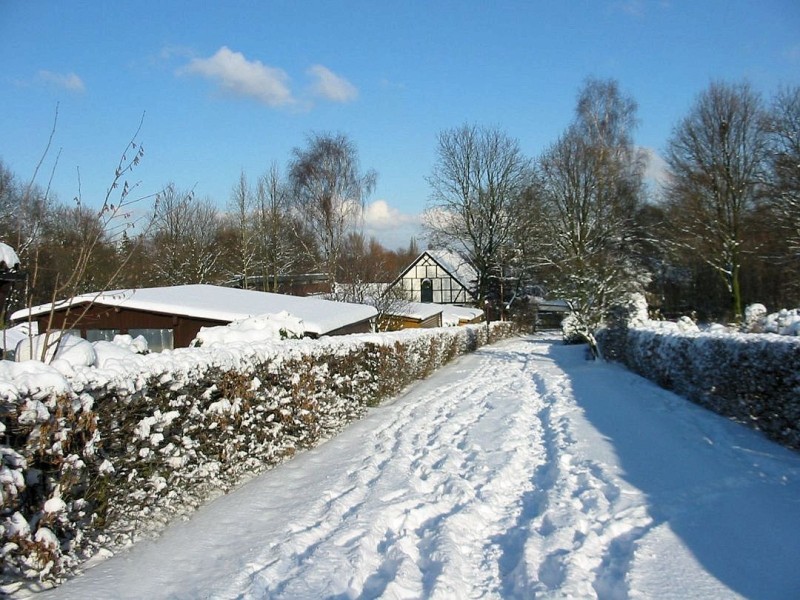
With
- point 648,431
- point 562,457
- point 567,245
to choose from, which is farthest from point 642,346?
point 567,245

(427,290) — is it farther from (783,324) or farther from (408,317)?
(783,324)

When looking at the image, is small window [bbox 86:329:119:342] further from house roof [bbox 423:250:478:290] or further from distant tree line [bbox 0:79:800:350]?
house roof [bbox 423:250:478:290]

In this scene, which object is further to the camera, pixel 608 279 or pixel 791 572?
pixel 608 279

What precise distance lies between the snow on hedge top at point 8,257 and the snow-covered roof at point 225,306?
23.3 feet

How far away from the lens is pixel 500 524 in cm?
531

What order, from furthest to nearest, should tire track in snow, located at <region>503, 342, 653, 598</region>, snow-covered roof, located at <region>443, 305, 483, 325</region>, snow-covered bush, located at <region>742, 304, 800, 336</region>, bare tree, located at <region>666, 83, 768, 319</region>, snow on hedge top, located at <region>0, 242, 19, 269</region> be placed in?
snow-covered roof, located at <region>443, 305, 483, 325</region>
bare tree, located at <region>666, 83, 768, 319</region>
snow-covered bush, located at <region>742, 304, 800, 336</region>
snow on hedge top, located at <region>0, 242, 19, 269</region>
tire track in snow, located at <region>503, 342, 653, 598</region>

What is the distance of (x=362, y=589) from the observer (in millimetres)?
4078

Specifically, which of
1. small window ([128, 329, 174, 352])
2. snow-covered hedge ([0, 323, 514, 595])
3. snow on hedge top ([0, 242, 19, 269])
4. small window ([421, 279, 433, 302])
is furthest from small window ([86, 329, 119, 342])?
small window ([421, 279, 433, 302])

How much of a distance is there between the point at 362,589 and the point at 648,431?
20.0ft

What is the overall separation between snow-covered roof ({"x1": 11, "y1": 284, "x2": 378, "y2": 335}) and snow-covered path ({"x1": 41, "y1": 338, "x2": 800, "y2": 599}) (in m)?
7.81

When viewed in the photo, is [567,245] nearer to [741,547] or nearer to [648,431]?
[648,431]

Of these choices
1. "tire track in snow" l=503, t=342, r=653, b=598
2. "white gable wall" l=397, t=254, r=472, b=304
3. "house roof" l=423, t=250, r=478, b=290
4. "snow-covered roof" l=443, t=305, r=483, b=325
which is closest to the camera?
"tire track in snow" l=503, t=342, r=653, b=598

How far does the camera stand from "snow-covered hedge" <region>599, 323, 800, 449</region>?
764 cm

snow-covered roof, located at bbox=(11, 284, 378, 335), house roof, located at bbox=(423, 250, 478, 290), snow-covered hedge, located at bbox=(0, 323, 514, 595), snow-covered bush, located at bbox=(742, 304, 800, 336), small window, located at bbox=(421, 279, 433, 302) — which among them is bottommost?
snow-covered hedge, located at bbox=(0, 323, 514, 595)
